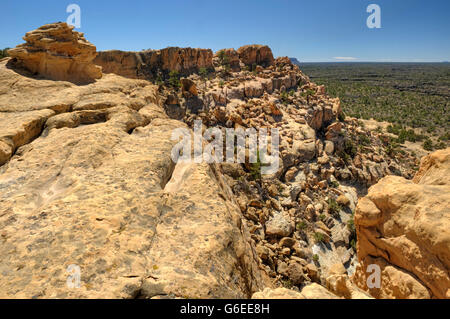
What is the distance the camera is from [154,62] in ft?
135

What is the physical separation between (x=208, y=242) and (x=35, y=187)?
4485mm

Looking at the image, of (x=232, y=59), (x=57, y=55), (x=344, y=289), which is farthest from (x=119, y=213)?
(x=232, y=59)

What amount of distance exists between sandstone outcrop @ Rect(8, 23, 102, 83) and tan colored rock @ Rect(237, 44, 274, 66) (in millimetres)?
38713

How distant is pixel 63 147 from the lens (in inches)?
274

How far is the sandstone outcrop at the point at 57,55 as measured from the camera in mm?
12062

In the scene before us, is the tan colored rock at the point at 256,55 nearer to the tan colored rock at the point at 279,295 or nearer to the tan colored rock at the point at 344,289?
the tan colored rock at the point at 344,289

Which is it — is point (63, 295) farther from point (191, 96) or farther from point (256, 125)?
point (191, 96)

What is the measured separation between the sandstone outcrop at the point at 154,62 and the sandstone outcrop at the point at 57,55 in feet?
85.0

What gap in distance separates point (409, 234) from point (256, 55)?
4831cm

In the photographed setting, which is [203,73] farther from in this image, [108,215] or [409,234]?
[409,234]

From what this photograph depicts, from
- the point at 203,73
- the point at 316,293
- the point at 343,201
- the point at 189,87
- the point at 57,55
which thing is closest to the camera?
the point at 316,293

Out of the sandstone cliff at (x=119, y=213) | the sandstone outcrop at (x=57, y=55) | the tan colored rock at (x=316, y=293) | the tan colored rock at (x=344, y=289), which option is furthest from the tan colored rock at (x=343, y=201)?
the sandstone outcrop at (x=57, y=55)

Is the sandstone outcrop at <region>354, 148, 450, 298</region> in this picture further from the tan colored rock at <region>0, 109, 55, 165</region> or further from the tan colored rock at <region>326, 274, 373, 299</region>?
the tan colored rock at <region>0, 109, 55, 165</region>

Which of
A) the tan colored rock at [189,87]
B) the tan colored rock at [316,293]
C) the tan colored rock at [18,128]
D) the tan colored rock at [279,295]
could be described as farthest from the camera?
the tan colored rock at [189,87]
